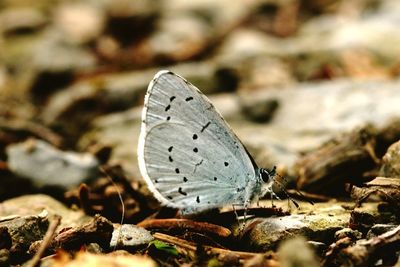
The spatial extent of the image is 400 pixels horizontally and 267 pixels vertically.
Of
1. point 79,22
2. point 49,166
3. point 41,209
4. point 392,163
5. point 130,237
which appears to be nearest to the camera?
point 130,237

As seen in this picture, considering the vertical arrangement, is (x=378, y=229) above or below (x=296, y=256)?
below

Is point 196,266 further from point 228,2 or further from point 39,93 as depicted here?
point 228,2

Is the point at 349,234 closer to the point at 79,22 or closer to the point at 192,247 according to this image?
the point at 192,247

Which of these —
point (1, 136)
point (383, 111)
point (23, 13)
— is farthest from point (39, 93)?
point (383, 111)

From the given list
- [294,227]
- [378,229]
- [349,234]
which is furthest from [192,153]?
[378,229]

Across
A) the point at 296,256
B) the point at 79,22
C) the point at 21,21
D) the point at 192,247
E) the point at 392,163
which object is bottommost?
the point at 192,247

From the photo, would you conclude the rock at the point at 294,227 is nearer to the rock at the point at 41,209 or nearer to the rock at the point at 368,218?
the rock at the point at 368,218
